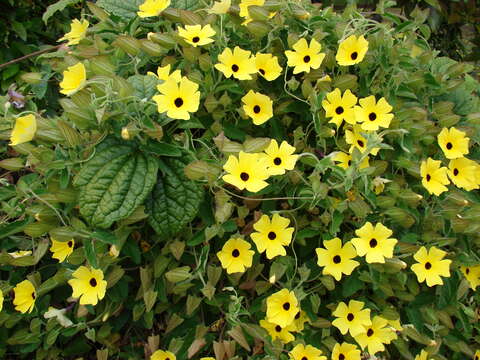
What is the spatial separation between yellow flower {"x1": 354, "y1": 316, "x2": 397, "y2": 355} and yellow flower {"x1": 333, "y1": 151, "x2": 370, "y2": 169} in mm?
353

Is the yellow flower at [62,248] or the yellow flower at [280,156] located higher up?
the yellow flower at [280,156]

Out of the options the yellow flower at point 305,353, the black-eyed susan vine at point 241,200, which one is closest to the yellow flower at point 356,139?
the black-eyed susan vine at point 241,200

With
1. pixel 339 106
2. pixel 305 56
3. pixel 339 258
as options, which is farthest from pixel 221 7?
pixel 339 258

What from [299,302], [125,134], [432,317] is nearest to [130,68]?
[125,134]

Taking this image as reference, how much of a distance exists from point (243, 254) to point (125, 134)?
14.3 inches

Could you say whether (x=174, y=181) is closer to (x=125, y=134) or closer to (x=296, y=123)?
(x=125, y=134)

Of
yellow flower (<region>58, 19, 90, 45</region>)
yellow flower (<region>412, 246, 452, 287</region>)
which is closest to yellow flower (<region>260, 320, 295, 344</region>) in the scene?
yellow flower (<region>412, 246, 452, 287</region>)

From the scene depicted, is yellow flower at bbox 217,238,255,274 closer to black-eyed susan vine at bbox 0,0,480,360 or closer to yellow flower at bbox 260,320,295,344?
black-eyed susan vine at bbox 0,0,480,360

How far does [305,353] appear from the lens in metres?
1.31

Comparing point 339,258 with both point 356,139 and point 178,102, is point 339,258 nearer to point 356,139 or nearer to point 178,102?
point 356,139

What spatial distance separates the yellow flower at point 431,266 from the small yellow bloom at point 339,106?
0.34 m

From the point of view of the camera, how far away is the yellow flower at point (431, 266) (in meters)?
1.32

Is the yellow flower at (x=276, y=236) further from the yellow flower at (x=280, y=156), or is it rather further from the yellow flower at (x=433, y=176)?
the yellow flower at (x=433, y=176)

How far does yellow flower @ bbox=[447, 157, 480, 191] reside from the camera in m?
1.46
